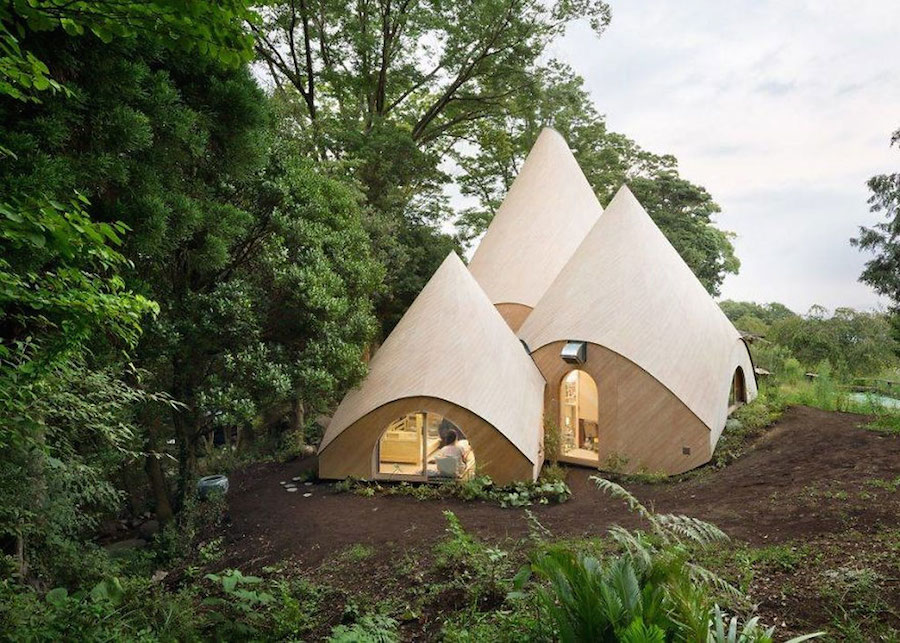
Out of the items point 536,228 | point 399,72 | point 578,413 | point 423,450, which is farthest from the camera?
point 399,72

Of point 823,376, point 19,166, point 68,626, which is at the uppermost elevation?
point 19,166

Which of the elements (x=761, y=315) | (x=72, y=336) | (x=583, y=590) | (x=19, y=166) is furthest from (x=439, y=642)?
(x=761, y=315)

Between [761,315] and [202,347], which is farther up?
[761,315]

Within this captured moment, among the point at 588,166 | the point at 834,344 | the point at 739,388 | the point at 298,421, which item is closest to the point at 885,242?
the point at 739,388

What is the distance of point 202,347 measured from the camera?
814cm

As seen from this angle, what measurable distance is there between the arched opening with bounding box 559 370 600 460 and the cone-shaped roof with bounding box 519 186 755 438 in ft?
4.32

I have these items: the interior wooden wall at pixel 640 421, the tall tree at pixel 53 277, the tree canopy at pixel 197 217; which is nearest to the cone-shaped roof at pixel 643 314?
the interior wooden wall at pixel 640 421

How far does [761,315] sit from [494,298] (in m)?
30.6

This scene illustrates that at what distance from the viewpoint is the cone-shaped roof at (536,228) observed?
15.0 metres

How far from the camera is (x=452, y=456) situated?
10078 millimetres

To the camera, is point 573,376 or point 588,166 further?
point 588,166

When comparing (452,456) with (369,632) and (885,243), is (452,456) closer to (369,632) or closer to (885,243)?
(369,632)

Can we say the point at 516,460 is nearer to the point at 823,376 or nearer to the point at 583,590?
the point at 583,590

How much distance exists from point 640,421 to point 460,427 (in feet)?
13.8
